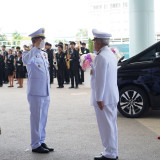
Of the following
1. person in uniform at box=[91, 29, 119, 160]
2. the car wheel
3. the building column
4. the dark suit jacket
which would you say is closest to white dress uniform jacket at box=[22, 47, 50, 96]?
person in uniform at box=[91, 29, 119, 160]

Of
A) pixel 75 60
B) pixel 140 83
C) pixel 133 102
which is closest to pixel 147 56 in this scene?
pixel 140 83

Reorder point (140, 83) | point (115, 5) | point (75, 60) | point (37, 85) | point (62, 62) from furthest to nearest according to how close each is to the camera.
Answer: point (115, 5), point (62, 62), point (75, 60), point (140, 83), point (37, 85)

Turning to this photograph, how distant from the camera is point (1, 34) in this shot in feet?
117

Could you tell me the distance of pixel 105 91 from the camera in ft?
18.2

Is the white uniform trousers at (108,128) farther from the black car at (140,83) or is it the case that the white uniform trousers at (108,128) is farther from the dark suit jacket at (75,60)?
the dark suit jacket at (75,60)

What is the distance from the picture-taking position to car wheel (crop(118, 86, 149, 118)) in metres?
9.34

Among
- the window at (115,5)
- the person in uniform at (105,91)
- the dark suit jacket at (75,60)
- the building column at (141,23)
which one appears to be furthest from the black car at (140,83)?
the window at (115,5)

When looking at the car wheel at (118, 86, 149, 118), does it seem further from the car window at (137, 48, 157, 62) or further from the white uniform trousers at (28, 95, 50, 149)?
the white uniform trousers at (28, 95, 50, 149)

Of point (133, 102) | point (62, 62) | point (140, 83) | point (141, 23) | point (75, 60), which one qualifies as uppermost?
point (141, 23)

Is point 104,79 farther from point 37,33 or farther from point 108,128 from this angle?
point 37,33

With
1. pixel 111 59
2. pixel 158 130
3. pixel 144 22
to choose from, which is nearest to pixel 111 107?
pixel 111 59

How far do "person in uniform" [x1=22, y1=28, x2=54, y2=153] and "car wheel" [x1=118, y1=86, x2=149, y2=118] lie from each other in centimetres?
351

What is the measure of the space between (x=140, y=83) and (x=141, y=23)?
7.37 meters

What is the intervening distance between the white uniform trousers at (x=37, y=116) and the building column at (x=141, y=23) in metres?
10.5
